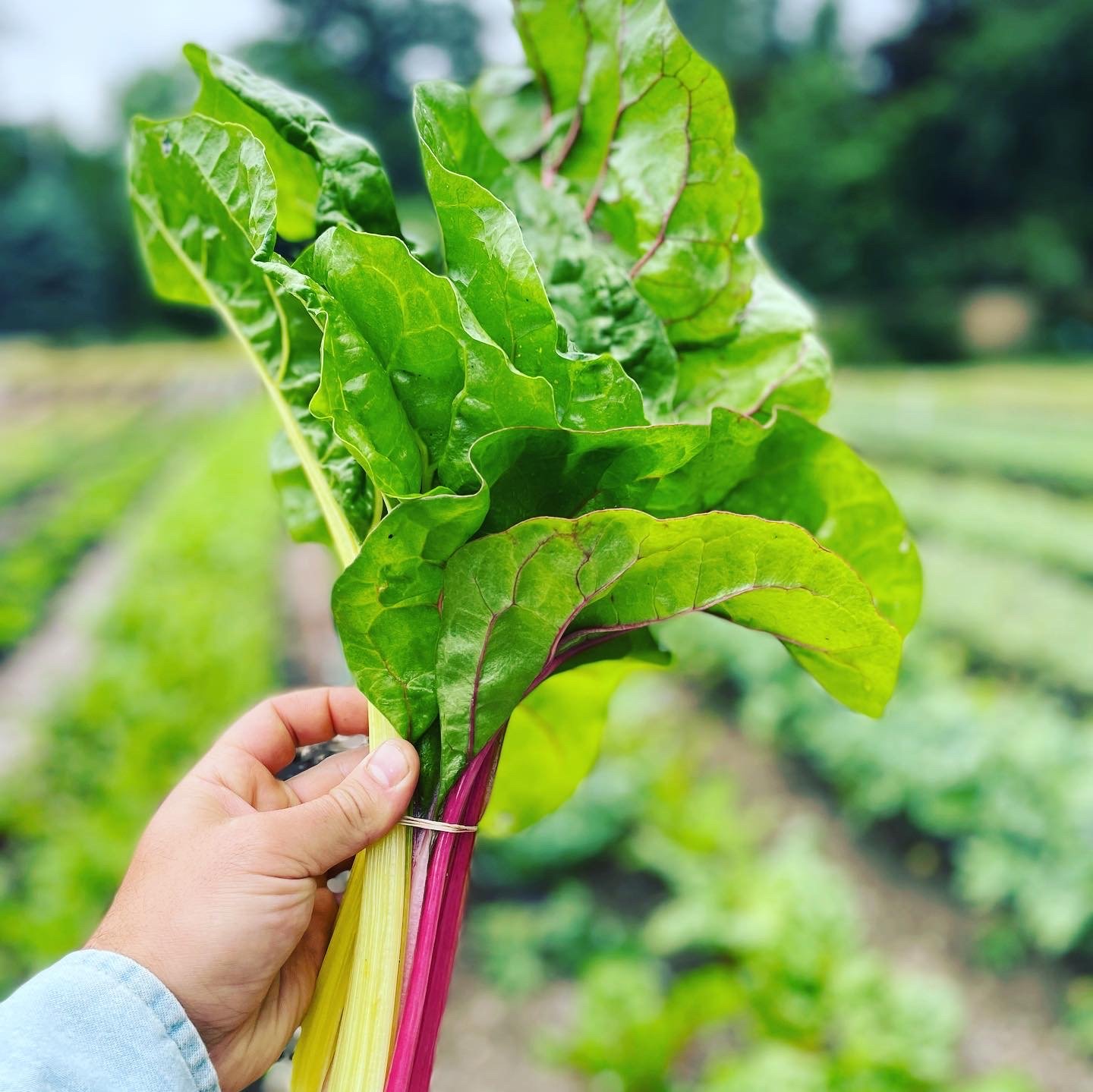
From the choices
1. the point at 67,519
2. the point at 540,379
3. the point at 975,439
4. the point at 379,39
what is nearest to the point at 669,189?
the point at 540,379

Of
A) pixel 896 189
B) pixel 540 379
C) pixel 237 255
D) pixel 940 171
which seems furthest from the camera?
pixel 896 189

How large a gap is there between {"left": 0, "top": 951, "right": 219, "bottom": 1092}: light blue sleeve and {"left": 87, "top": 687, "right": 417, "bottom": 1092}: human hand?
2cm

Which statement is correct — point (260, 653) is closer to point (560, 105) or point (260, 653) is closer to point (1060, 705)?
point (560, 105)

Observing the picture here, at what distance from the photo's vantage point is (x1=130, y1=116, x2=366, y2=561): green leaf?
0.86 metres

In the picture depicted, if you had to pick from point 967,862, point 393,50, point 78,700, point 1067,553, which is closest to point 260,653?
point 78,700

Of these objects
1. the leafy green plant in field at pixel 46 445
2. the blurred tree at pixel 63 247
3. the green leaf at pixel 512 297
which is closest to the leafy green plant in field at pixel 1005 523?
the green leaf at pixel 512 297

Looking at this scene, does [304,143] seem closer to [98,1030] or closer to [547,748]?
[547,748]

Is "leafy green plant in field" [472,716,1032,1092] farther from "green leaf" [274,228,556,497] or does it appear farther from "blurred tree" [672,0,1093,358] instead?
"blurred tree" [672,0,1093,358]

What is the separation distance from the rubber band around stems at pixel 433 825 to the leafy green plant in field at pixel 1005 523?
639 centimetres

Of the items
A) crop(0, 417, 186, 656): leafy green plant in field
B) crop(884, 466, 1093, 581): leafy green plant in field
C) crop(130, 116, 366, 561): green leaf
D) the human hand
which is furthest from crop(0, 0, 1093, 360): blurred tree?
the human hand

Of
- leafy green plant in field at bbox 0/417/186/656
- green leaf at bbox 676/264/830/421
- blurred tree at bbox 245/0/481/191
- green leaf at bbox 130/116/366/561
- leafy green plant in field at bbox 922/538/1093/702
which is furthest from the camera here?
blurred tree at bbox 245/0/481/191

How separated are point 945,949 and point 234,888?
3.53 metres

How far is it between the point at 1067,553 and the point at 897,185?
22137 millimetres

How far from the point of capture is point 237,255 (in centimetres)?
100
